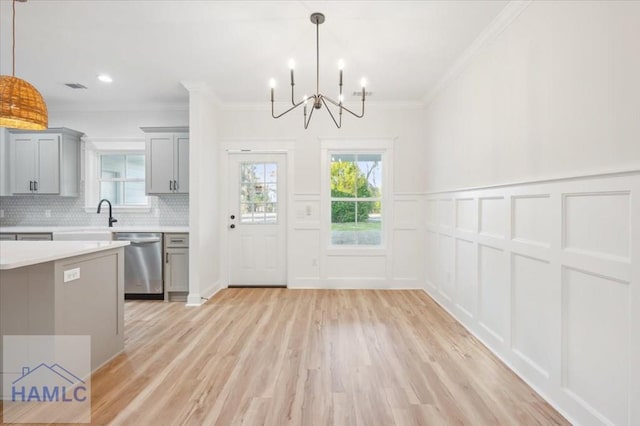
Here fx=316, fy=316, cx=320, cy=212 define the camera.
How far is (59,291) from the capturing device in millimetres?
2076

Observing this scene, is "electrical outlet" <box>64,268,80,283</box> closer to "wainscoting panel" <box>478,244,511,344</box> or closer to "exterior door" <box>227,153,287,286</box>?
"exterior door" <box>227,153,287,286</box>

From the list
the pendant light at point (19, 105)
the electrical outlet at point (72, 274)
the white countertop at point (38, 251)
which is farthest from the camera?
the electrical outlet at point (72, 274)

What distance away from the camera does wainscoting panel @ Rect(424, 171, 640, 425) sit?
1.52m

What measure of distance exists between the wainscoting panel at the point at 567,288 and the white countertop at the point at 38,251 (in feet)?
10.2

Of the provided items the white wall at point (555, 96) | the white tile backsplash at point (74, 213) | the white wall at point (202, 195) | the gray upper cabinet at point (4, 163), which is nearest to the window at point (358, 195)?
the white wall at point (555, 96)

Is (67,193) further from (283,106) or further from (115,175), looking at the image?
(283,106)

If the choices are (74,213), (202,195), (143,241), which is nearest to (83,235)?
(143,241)

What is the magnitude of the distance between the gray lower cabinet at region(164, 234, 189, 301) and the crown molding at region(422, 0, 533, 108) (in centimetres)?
381

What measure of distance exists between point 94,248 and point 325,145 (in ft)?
10.6

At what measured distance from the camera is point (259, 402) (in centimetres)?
200

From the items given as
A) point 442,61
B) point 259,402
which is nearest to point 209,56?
point 442,61

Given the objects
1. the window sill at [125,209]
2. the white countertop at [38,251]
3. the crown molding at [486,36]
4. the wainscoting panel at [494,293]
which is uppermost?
the crown molding at [486,36]

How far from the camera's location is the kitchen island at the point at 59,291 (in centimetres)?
204

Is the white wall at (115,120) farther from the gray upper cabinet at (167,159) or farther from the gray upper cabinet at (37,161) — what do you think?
the gray upper cabinet at (167,159)
